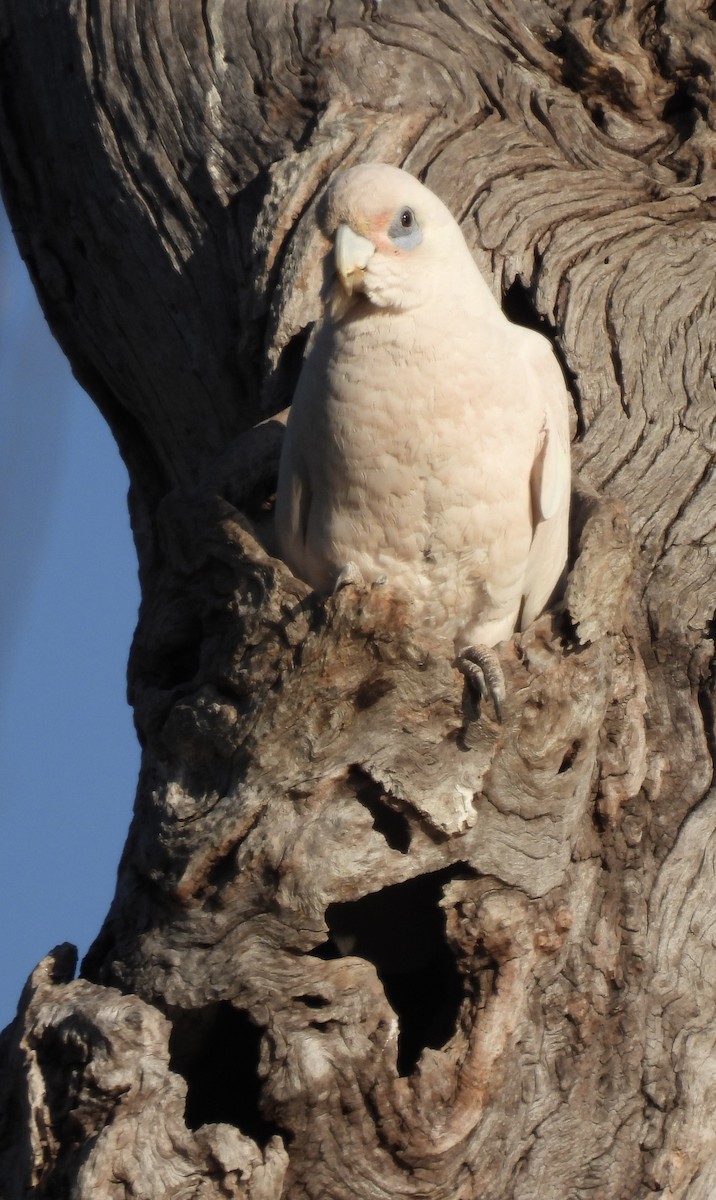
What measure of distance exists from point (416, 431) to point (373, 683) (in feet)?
2.12

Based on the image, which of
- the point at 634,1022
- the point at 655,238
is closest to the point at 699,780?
the point at 634,1022

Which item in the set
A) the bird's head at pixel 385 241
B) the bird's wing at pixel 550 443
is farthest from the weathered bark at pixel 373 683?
the bird's head at pixel 385 241

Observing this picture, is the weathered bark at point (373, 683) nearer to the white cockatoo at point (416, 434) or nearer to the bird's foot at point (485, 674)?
the bird's foot at point (485, 674)

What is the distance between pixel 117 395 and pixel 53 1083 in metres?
2.63

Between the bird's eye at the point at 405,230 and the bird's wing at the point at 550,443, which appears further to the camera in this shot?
the bird's wing at the point at 550,443

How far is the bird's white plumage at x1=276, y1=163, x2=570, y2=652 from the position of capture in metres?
3.67

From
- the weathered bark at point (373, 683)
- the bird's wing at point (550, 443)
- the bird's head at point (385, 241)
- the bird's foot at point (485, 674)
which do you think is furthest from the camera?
the bird's wing at point (550, 443)

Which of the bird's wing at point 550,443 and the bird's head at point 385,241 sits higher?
the bird's head at point 385,241

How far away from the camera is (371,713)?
3.53 metres

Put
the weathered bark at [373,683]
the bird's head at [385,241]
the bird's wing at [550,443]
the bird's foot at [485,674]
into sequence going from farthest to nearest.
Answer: the bird's wing at [550,443] < the bird's head at [385,241] < the bird's foot at [485,674] < the weathered bark at [373,683]

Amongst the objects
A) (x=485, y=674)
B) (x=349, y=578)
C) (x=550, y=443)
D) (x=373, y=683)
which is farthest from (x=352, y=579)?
(x=550, y=443)

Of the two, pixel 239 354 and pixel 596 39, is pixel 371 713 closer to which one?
pixel 239 354

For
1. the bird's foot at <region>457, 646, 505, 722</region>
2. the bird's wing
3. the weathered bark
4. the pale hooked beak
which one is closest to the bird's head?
the pale hooked beak

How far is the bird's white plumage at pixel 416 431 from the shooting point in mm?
3666
